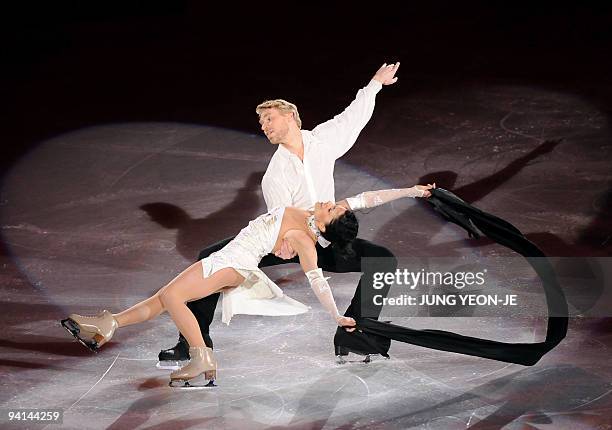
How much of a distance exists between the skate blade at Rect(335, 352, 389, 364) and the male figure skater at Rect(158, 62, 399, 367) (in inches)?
1.4

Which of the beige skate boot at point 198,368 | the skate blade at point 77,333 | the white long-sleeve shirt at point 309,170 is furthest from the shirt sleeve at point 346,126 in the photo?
the skate blade at point 77,333

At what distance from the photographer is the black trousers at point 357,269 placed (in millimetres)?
6938

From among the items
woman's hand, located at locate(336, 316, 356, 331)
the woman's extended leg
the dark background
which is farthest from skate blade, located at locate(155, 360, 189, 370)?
the dark background

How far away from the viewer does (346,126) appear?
7281 mm

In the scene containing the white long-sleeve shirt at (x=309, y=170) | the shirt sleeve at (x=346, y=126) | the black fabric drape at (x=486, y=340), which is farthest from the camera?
the shirt sleeve at (x=346, y=126)

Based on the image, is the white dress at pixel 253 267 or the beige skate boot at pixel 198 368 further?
the white dress at pixel 253 267

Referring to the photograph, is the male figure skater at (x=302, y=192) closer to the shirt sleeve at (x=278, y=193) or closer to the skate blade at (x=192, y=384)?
the shirt sleeve at (x=278, y=193)

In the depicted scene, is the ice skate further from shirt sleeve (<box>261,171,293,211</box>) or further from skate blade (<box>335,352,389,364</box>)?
skate blade (<box>335,352,389,364</box>)

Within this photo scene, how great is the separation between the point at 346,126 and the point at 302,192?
0.54m

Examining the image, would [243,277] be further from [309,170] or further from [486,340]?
[486,340]

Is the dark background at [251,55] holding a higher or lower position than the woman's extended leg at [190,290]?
higher

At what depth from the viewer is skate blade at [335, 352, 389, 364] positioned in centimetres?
698

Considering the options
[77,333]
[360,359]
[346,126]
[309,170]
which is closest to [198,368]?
[77,333]

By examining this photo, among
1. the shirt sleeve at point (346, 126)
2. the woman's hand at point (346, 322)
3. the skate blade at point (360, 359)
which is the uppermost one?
the shirt sleeve at point (346, 126)
